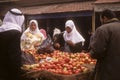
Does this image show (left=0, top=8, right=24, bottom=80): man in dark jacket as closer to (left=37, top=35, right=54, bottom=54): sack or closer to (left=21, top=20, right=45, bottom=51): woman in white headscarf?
(left=37, top=35, right=54, bottom=54): sack

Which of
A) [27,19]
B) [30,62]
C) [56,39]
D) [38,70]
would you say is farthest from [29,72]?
[27,19]

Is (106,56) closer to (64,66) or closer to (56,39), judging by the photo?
(64,66)

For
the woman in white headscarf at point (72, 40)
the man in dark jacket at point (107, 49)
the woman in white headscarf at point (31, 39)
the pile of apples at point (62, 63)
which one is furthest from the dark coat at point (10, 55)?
the woman in white headscarf at point (31, 39)

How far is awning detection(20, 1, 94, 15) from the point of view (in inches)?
637

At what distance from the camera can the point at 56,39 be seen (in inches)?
349

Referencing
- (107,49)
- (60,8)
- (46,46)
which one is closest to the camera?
(107,49)

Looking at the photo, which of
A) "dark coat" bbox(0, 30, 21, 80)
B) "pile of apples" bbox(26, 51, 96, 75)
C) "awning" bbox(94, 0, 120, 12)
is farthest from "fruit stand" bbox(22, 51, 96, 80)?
"awning" bbox(94, 0, 120, 12)

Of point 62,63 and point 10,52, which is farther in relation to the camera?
point 62,63

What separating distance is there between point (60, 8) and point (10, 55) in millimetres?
11687

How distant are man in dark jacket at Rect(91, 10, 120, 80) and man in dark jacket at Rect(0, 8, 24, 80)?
1.26 m

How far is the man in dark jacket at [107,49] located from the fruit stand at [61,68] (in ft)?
0.86

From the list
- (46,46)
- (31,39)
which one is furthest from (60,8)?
(46,46)

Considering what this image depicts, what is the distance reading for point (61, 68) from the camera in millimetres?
6031

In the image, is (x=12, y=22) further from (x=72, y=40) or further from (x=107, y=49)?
(x=72, y=40)
